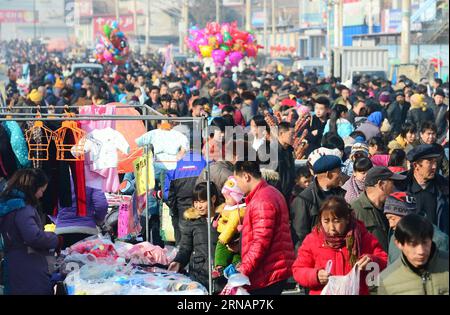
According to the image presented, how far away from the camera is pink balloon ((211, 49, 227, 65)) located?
3384 cm

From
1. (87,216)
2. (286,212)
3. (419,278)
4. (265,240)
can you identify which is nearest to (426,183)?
(286,212)

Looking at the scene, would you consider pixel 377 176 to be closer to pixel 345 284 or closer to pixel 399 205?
pixel 399 205

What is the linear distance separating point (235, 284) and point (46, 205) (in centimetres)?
299

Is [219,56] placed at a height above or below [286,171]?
above

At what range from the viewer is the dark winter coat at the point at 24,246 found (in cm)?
759

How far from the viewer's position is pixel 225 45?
1332 inches

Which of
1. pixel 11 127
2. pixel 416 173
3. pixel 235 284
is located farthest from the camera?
pixel 11 127

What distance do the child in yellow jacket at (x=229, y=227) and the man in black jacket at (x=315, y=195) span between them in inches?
15.9

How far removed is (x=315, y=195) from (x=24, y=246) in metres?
2.12

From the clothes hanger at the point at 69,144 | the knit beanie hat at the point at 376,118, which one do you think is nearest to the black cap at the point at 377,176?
the clothes hanger at the point at 69,144

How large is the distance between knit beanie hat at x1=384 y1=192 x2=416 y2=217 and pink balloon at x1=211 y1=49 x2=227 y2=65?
26917 mm
